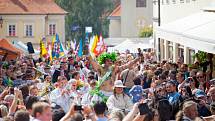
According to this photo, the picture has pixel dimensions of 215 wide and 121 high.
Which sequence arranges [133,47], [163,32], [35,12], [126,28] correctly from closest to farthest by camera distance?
[163,32]
[133,47]
[35,12]
[126,28]

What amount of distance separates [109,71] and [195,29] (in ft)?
18.6

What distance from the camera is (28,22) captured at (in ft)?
281

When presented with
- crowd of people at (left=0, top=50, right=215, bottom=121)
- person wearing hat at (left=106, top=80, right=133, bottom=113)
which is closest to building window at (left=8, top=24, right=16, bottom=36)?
crowd of people at (left=0, top=50, right=215, bottom=121)

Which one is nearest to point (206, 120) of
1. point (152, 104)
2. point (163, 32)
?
point (152, 104)

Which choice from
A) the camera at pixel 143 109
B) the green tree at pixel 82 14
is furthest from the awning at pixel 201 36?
the green tree at pixel 82 14

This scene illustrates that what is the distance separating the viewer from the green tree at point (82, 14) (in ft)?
348

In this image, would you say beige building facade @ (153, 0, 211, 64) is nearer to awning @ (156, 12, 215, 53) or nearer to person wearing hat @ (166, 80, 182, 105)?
awning @ (156, 12, 215, 53)

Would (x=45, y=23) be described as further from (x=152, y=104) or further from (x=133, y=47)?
(x=152, y=104)

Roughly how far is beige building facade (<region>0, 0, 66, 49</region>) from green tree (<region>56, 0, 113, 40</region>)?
1718 centimetres

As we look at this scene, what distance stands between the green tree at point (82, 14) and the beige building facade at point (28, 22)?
17.2 meters

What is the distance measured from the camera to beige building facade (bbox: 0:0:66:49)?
84688 millimetres

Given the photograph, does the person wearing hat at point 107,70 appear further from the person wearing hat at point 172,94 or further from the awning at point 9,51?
the awning at point 9,51

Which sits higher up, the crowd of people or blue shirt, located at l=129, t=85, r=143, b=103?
the crowd of people

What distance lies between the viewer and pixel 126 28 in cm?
9688
